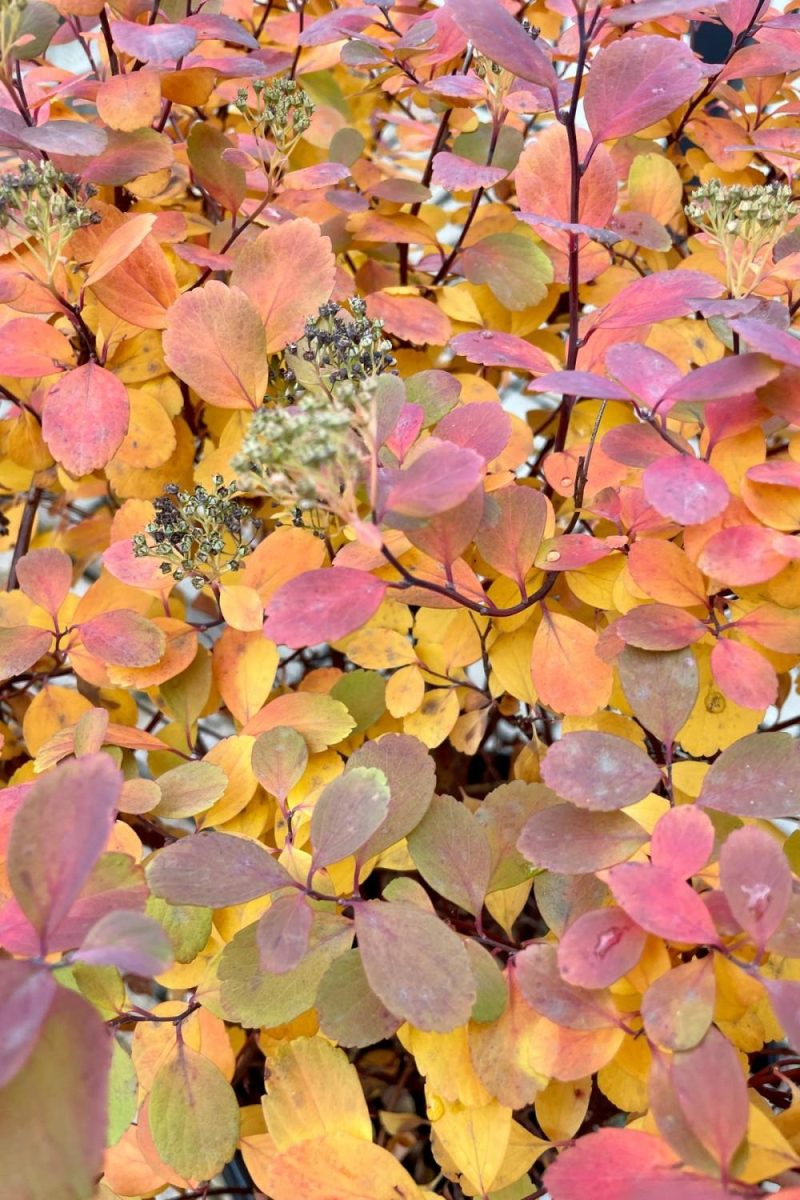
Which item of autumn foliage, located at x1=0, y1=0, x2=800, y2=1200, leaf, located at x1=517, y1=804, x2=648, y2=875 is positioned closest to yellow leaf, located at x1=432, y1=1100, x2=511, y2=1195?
autumn foliage, located at x1=0, y1=0, x2=800, y2=1200

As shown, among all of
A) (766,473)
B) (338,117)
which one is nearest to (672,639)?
(766,473)

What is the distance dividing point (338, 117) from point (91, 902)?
58 centimetres

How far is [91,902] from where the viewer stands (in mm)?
343

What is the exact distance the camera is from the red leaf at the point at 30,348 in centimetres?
48

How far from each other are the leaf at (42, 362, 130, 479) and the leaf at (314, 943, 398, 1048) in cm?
25

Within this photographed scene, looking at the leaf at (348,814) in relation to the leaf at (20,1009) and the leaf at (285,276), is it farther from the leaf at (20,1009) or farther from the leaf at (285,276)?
the leaf at (285,276)

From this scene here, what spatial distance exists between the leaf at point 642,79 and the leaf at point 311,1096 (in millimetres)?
432

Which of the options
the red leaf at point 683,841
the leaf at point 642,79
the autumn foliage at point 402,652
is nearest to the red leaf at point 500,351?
the autumn foliage at point 402,652

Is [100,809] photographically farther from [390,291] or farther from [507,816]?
[390,291]

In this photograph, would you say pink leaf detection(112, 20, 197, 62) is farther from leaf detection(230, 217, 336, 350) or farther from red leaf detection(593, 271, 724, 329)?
red leaf detection(593, 271, 724, 329)

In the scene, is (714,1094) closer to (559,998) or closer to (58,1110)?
(559,998)

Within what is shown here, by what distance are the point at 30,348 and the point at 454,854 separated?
0.32 metres

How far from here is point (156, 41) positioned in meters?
0.47

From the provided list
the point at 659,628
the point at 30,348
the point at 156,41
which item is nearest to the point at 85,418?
the point at 30,348
